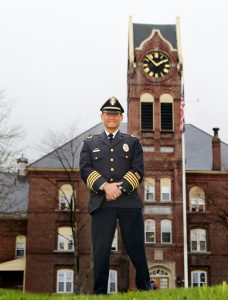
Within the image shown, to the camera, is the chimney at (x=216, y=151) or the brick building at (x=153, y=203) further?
the chimney at (x=216, y=151)

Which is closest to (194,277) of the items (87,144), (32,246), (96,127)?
(32,246)

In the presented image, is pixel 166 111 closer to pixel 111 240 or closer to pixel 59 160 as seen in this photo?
pixel 59 160

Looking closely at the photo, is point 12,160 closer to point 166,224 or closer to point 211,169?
point 166,224

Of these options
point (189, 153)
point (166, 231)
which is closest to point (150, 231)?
point (166, 231)

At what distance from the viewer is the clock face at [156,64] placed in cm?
3847

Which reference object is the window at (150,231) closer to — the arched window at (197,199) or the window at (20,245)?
the arched window at (197,199)

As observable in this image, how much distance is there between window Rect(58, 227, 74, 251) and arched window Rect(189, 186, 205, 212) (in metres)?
8.86

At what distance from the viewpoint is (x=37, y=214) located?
3784 centimetres

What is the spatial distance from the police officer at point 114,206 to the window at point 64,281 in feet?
98.5

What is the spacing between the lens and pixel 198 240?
38188mm

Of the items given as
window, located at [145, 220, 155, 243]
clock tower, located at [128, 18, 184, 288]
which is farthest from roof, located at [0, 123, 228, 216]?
window, located at [145, 220, 155, 243]

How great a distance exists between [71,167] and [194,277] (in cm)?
1135

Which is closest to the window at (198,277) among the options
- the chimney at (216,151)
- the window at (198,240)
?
the window at (198,240)

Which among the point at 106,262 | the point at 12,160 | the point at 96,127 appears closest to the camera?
the point at 106,262
